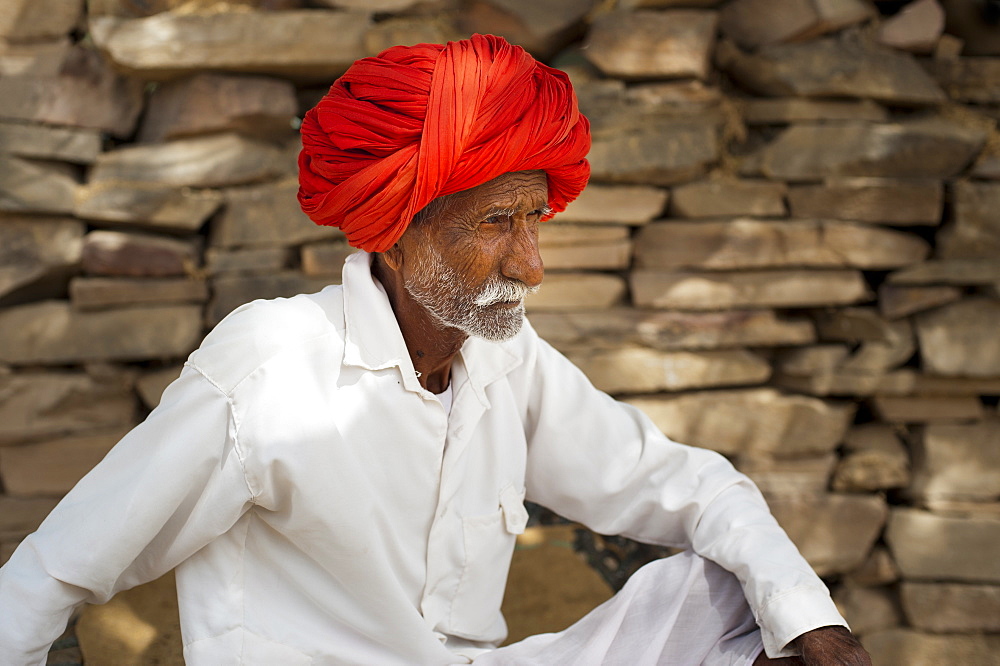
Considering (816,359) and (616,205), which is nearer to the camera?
(616,205)

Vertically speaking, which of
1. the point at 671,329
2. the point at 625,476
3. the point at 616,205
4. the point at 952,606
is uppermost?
the point at 625,476

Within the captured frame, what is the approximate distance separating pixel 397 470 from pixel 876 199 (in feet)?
7.56

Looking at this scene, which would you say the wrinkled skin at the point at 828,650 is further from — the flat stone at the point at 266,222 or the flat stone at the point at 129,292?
the flat stone at the point at 129,292

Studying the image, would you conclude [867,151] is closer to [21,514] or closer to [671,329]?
[671,329]

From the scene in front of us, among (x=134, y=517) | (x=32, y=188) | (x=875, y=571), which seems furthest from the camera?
(x=875, y=571)

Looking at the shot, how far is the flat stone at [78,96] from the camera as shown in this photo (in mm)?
3062

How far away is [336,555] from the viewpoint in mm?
1699

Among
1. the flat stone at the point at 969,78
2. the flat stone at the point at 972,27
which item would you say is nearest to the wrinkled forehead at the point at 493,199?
the flat stone at the point at 969,78

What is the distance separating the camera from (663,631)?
1790mm

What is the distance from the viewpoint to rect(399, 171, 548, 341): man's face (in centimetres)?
179

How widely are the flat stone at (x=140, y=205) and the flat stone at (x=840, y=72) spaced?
6.73 ft

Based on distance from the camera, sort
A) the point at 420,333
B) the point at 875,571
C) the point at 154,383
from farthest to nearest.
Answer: the point at 875,571, the point at 154,383, the point at 420,333

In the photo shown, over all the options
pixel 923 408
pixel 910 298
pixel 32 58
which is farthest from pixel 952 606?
pixel 32 58

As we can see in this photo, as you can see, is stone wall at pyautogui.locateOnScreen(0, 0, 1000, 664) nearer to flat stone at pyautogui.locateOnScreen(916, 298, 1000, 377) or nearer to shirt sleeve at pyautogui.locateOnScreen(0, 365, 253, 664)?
flat stone at pyautogui.locateOnScreen(916, 298, 1000, 377)
